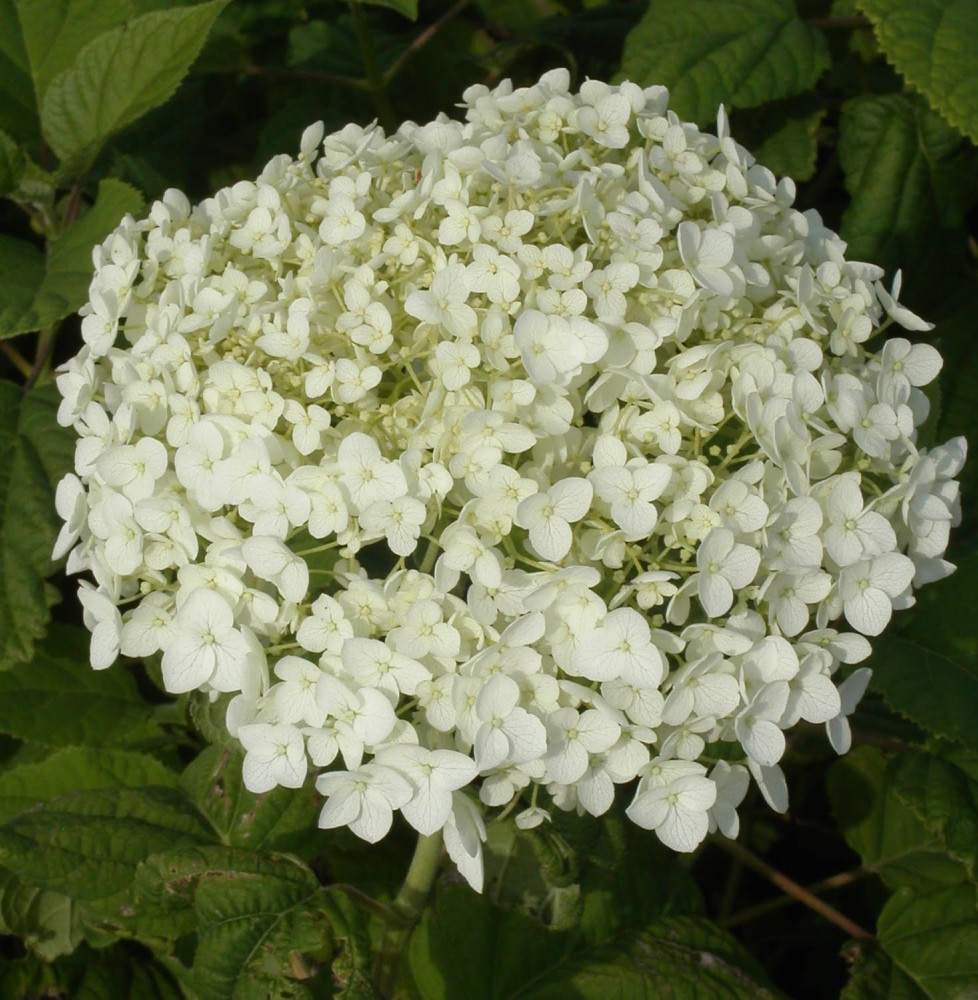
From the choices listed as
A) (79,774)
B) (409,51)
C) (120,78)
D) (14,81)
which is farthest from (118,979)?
(409,51)

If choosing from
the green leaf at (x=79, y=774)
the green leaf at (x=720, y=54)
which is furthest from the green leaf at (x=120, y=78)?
the green leaf at (x=79, y=774)

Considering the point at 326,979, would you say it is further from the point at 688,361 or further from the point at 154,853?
the point at 688,361

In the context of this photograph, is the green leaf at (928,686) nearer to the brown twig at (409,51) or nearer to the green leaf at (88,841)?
the green leaf at (88,841)

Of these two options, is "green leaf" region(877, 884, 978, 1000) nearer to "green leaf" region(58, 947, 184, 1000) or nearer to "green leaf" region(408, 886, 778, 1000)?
"green leaf" region(408, 886, 778, 1000)

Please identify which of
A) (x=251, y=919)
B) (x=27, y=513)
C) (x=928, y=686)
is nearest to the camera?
(x=251, y=919)

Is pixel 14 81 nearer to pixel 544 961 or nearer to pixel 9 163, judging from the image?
pixel 9 163

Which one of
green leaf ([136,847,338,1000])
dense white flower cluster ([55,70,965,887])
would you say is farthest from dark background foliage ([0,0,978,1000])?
dense white flower cluster ([55,70,965,887])

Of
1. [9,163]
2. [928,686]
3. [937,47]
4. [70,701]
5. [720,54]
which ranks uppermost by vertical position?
[937,47]
